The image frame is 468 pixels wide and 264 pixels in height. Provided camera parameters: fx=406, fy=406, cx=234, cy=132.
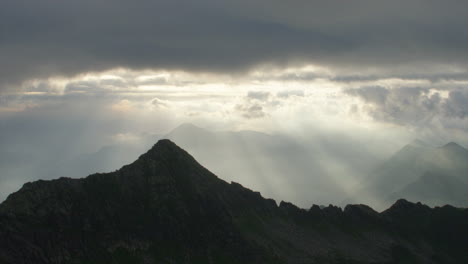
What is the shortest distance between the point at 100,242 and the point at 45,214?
2734cm

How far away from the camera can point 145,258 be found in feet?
625

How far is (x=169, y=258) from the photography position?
195 metres

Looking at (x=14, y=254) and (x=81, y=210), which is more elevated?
(x=81, y=210)

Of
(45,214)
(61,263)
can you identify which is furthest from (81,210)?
(61,263)

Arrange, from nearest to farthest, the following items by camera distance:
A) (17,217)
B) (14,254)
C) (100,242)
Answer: (14,254) < (17,217) < (100,242)

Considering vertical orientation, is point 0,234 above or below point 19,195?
below

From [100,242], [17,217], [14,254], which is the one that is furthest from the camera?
[100,242]

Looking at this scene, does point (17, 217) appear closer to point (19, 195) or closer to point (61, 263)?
point (19, 195)

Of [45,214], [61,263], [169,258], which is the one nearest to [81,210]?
[45,214]

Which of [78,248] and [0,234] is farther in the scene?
[78,248]

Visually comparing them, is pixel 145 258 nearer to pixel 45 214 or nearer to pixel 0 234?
pixel 45 214

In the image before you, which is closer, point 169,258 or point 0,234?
point 0,234

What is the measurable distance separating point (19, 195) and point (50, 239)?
1064 inches

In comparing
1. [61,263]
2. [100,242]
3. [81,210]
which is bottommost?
[61,263]
